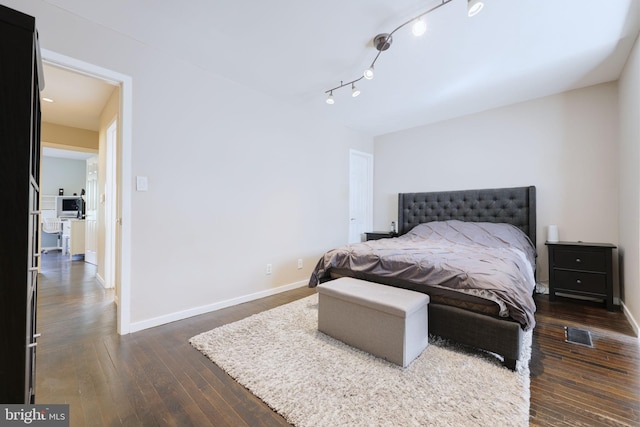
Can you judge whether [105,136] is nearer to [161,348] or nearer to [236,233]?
[236,233]

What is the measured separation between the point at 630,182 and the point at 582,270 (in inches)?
39.2

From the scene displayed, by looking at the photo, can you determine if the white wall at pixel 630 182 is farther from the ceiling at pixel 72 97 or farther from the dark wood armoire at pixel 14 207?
the ceiling at pixel 72 97

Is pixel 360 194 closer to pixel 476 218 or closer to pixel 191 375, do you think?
pixel 476 218

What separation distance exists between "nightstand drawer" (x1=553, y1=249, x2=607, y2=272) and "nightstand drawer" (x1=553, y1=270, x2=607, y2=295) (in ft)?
0.21

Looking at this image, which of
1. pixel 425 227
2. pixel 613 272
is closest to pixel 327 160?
pixel 425 227

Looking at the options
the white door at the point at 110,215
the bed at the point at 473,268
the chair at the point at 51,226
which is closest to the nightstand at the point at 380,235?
the bed at the point at 473,268

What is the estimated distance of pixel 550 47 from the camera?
2395mm

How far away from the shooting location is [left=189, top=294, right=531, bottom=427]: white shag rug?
4.49 ft

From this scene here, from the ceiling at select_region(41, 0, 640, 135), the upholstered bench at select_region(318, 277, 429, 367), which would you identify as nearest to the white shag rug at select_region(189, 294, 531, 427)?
the upholstered bench at select_region(318, 277, 429, 367)

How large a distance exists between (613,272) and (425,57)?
3.01m

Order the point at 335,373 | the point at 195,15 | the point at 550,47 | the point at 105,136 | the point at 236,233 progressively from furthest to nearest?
the point at 105,136
the point at 236,233
the point at 550,47
the point at 195,15
the point at 335,373

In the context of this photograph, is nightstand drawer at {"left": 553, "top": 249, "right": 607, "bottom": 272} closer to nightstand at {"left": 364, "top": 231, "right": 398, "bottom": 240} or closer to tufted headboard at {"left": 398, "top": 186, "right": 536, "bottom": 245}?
tufted headboard at {"left": 398, "top": 186, "right": 536, "bottom": 245}

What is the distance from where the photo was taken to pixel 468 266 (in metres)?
2.04

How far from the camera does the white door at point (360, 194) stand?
15.9ft
